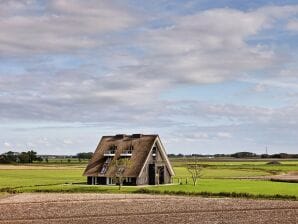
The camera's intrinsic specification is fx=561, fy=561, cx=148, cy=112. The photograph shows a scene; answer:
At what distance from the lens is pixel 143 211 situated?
144 ft

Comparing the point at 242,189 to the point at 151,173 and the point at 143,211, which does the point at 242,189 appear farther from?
the point at 143,211

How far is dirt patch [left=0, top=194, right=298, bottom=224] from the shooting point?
38.4 metres

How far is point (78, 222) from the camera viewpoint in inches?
1463

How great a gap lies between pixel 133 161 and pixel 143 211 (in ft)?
133

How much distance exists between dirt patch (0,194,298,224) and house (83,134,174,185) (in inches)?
1021

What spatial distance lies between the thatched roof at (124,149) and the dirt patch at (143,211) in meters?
26.3

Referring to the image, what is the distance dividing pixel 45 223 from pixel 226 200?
22.8m

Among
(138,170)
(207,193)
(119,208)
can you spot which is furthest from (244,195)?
(138,170)

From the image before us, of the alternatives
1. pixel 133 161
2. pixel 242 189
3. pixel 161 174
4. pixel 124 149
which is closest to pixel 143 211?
pixel 242 189

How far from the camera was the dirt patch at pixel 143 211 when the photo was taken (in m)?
38.4

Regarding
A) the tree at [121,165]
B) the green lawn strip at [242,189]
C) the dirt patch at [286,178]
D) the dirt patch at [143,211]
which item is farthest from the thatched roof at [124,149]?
the dirt patch at [143,211]

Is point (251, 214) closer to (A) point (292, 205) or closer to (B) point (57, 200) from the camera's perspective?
(A) point (292, 205)

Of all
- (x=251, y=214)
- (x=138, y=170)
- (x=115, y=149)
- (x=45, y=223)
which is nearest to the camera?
(x=45, y=223)

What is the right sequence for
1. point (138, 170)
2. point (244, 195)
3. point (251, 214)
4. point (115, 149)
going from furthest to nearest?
point (115, 149)
point (138, 170)
point (244, 195)
point (251, 214)
